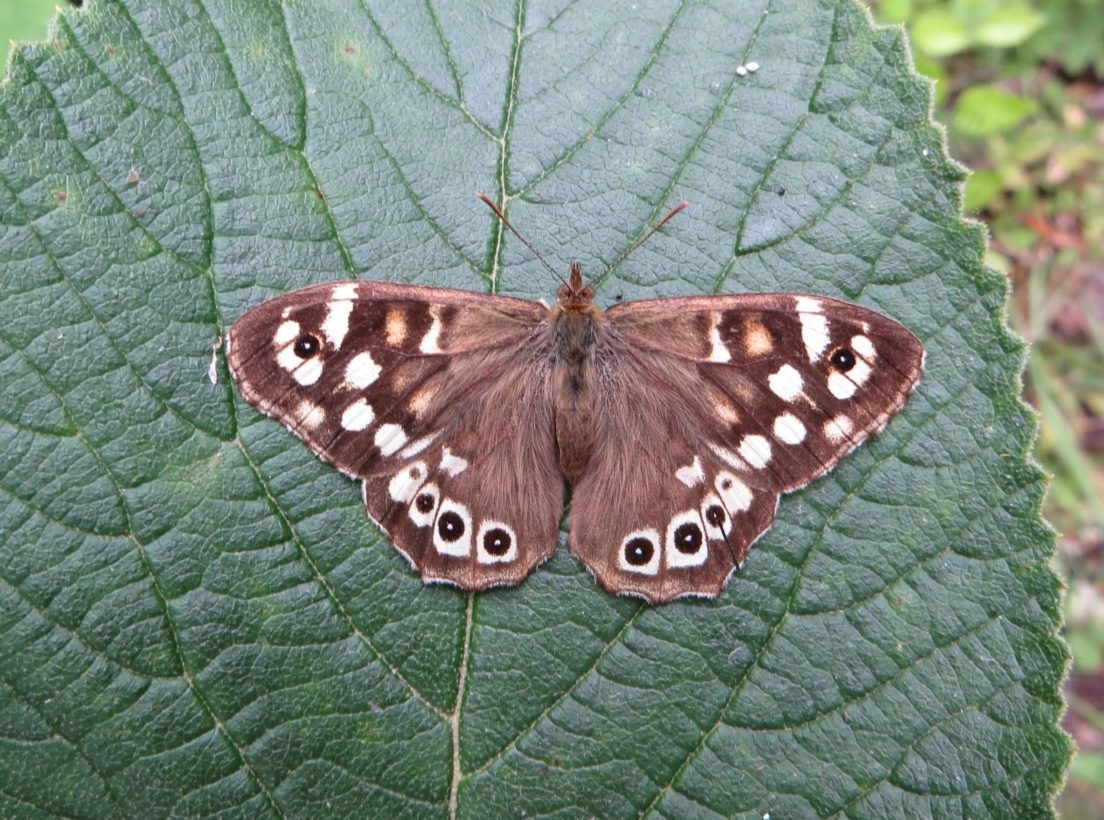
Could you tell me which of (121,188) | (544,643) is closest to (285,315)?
(121,188)

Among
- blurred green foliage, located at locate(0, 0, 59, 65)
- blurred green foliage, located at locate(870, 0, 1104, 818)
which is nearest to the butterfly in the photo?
blurred green foliage, located at locate(0, 0, 59, 65)

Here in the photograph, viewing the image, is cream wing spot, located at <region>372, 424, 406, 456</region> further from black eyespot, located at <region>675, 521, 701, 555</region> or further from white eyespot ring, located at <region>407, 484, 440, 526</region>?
black eyespot, located at <region>675, 521, 701, 555</region>

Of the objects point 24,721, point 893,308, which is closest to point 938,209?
point 893,308

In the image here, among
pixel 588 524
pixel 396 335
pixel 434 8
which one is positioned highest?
pixel 434 8

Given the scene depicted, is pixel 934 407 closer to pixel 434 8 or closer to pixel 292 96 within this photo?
pixel 434 8

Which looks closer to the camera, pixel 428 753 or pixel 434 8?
pixel 428 753

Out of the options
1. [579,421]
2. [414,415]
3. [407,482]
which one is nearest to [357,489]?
[407,482]

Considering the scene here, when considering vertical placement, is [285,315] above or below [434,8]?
below
